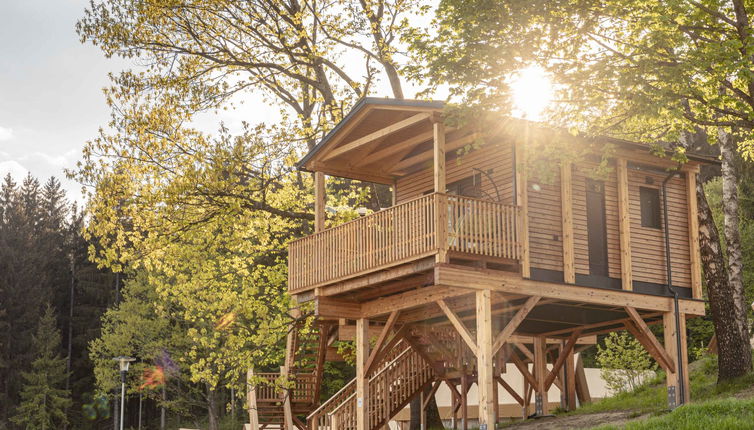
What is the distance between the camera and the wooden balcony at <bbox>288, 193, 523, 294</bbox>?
63.8ft

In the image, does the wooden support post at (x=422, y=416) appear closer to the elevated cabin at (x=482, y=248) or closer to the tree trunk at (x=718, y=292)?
the elevated cabin at (x=482, y=248)

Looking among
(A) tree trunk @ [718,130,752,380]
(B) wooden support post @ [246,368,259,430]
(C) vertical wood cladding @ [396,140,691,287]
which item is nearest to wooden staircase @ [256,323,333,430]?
(B) wooden support post @ [246,368,259,430]

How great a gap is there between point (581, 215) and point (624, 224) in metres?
1.18

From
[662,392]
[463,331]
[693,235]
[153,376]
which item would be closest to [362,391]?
[463,331]

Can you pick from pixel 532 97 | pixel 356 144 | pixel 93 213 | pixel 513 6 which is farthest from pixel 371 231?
pixel 93 213

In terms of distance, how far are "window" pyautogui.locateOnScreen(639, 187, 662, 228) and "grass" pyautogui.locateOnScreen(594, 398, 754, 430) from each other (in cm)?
662

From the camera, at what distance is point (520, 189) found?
20781 millimetres

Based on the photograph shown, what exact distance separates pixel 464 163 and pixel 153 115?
9.47m

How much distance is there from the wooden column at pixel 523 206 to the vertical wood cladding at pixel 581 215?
0.34 m

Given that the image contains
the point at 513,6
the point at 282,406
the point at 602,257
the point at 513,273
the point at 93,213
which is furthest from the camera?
the point at 282,406

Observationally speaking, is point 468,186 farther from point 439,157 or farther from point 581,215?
point 439,157

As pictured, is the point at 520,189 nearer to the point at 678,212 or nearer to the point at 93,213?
the point at 678,212

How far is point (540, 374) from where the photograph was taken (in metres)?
28.2

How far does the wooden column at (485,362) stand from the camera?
61.8 ft
